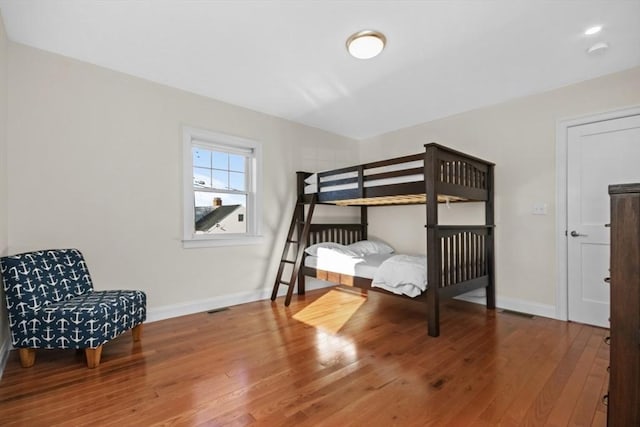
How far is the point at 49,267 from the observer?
2.16 m

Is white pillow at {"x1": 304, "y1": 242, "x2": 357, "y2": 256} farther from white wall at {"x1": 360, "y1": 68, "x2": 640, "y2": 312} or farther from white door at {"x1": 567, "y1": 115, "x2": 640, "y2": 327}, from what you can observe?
white door at {"x1": 567, "y1": 115, "x2": 640, "y2": 327}

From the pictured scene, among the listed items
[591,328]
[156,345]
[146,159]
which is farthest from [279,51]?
[591,328]

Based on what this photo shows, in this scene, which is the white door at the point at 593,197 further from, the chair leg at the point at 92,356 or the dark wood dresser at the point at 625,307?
the chair leg at the point at 92,356

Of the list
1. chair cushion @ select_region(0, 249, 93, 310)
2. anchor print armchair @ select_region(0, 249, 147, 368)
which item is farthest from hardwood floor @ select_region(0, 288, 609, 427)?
chair cushion @ select_region(0, 249, 93, 310)

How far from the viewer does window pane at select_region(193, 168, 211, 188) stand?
325 centimetres

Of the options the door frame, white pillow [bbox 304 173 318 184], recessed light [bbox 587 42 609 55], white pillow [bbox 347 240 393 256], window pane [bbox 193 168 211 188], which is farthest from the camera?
white pillow [bbox 347 240 393 256]

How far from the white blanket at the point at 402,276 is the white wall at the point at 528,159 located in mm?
1164

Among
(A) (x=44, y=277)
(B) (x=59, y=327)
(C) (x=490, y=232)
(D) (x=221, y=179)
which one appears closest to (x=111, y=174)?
(A) (x=44, y=277)

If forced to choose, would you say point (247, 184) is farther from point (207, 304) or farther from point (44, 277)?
point (44, 277)

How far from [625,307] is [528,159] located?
8.14 feet

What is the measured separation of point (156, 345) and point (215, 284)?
0.99 meters

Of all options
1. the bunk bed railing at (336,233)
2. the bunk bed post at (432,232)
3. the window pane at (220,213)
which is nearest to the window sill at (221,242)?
the window pane at (220,213)

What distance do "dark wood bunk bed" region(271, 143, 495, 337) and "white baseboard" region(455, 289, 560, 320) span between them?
0.44 feet

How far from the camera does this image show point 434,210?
2.56 metres
